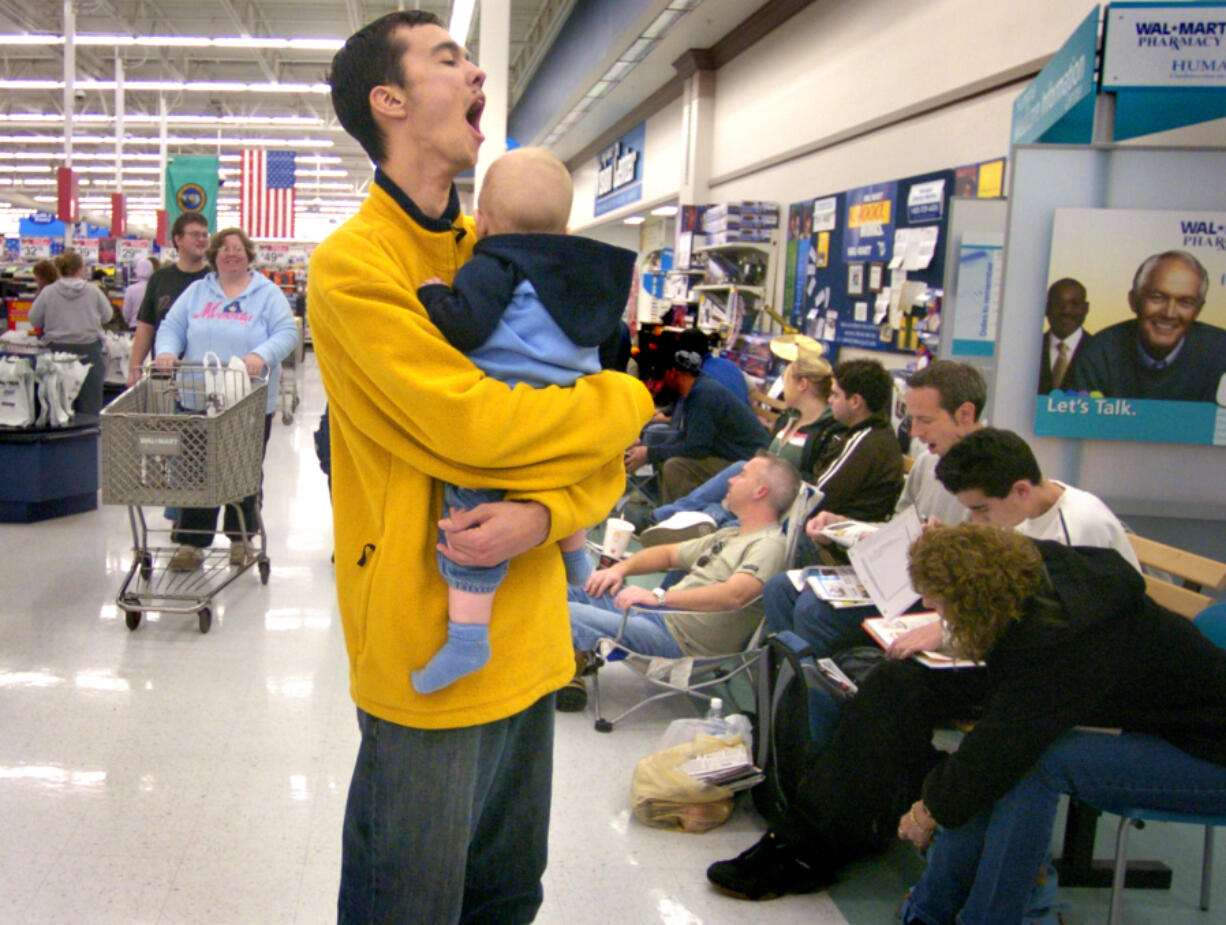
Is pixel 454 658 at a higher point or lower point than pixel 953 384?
lower

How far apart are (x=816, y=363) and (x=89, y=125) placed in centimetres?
2383

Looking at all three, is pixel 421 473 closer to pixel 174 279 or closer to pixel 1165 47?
pixel 1165 47

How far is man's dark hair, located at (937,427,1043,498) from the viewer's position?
2.68 m

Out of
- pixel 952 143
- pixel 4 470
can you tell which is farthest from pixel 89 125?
pixel 952 143

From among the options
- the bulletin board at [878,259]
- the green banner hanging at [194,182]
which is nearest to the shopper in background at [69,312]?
the bulletin board at [878,259]

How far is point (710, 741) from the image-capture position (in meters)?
3.12

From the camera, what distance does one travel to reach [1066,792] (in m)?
2.24

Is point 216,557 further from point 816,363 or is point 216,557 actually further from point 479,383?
point 479,383

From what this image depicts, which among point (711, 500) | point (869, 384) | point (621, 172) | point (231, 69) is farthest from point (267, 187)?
point (869, 384)

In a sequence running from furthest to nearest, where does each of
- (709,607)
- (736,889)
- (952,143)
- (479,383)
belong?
(952,143) → (709,607) → (736,889) → (479,383)

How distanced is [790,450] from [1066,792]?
288cm

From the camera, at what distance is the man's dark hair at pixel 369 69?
127 centimetres

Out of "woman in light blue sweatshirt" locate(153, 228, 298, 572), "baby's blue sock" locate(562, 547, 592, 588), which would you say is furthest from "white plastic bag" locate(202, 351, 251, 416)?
"baby's blue sock" locate(562, 547, 592, 588)

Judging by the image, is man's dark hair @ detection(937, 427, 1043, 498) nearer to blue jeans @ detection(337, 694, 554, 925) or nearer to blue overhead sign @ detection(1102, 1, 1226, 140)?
blue overhead sign @ detection(1102, 1, 1226, 140)
